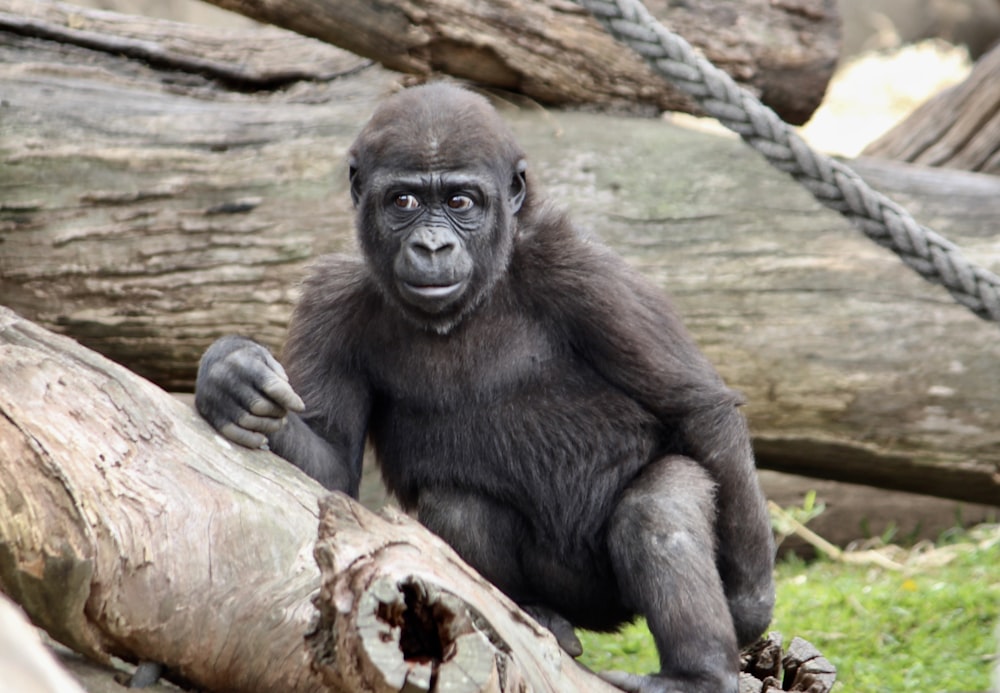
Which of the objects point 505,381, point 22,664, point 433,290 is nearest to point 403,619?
point 22,664

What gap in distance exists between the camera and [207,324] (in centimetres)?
468

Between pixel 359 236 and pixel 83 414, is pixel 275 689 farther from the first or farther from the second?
pixel 359 236

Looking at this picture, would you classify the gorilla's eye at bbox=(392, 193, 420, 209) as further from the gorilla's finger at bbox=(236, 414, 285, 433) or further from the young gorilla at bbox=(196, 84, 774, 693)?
the gorilla's finger at bbox=(236, 414, 285, 433)

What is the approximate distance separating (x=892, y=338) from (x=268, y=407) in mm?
2659

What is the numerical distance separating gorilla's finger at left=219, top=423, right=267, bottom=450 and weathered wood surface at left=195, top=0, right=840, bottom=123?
2229 millimetres

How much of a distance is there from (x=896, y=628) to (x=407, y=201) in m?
2.53

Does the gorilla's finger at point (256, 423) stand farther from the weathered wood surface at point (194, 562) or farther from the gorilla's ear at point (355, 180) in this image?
the gorilla's ear at point (355, 180)

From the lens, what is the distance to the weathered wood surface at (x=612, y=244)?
4629 millimetres

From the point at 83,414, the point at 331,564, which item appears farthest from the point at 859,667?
the point at 83,414

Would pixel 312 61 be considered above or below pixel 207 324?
above

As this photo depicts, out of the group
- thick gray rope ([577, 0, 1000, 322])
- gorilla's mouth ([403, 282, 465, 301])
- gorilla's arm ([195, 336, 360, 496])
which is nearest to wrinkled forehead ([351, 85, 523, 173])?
gorilla's mouth ([403, 282, 465, 301])

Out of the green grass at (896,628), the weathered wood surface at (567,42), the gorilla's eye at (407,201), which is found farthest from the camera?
the weathered wood surface at (567,42)

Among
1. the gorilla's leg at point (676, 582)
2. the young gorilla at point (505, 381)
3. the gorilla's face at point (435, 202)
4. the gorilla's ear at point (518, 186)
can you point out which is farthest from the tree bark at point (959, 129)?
the gorilla's leg at point (676, 582)

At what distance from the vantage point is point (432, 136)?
3.33m
